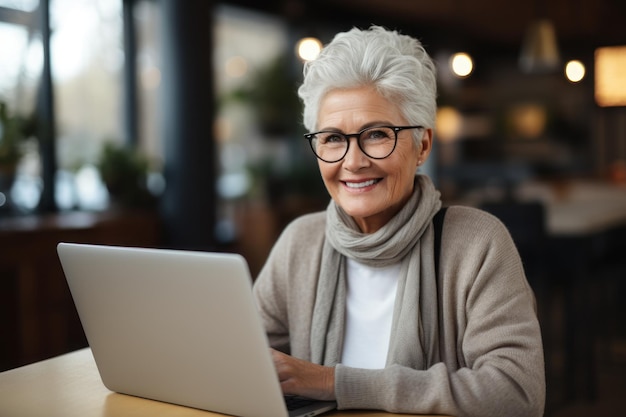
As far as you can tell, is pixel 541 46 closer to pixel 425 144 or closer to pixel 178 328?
pixel 425 144

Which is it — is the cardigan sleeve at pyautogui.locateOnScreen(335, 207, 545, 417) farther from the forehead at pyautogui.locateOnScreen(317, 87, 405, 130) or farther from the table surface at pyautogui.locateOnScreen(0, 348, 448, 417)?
the forehead at pyautogui.locateOnScreen(317, 87, 405, 130)

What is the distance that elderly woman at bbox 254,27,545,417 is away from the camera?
1533 millimetres

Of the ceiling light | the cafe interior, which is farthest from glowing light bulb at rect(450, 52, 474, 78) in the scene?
the ceiling light

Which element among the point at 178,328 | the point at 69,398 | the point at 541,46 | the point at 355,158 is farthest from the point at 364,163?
the point at 541,46

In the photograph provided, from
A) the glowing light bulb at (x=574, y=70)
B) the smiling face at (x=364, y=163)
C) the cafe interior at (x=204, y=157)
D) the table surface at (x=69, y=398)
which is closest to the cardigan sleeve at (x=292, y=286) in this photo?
the smiling face at (x=364, y=163)

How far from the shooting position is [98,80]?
21.0 feet

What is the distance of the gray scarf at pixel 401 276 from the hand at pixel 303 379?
0.79 ft

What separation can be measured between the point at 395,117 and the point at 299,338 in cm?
57

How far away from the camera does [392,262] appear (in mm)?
1768

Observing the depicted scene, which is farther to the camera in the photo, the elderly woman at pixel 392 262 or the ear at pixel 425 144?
the ear at pixel 425 144

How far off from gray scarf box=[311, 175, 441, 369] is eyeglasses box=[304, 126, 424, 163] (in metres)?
0.14

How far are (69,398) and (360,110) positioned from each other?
2.82 feet

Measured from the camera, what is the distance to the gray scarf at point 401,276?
167 cm

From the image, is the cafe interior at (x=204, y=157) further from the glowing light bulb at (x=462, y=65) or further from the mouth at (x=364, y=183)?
the mouth at (x=364, y=183)
